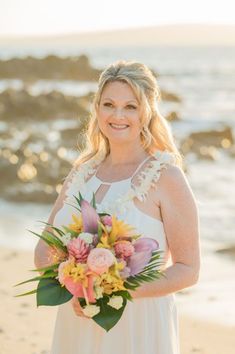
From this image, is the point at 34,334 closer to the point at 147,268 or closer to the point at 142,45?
the point at 147,268

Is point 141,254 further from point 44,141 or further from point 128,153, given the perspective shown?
point 44,141

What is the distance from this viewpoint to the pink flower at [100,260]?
3644 mm

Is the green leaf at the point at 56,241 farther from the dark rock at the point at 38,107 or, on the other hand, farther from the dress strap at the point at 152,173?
the dark rock at the point at 38,107

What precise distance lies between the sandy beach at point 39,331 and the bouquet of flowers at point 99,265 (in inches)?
143

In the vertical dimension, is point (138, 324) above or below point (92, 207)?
below

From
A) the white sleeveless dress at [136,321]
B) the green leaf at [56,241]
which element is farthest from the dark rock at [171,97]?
the green leaf at [56,241]

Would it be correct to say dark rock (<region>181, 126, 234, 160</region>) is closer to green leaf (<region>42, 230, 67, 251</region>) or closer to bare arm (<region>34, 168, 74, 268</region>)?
bare arm (<region>34, 168, 74, 268</region>)

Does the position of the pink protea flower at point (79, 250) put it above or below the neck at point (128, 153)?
below

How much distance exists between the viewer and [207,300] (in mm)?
8953

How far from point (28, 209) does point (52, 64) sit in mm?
47283

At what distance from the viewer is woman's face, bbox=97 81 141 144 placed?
4246mm

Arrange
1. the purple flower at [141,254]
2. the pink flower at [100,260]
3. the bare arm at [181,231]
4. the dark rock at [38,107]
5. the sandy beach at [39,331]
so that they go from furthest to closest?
the dark rock at [38,107] → the sandy beach at [39,331] → the bare arm at [181,231] → the purple flower at [141,254] → the pink flower at [100,260]

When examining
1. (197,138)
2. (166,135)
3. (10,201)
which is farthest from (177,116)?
(166,135)

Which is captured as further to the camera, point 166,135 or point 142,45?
point 142,45
